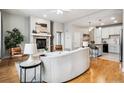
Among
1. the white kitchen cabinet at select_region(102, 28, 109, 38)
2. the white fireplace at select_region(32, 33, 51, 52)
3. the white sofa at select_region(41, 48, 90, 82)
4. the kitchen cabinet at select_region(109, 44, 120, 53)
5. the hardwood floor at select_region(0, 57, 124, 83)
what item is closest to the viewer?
the white sofa at select_region(41, 48, 90, 82)

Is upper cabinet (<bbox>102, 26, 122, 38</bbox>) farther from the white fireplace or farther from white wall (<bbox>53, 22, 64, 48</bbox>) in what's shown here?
the white fireplace

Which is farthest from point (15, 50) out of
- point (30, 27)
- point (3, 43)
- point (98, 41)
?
point (98, 41)

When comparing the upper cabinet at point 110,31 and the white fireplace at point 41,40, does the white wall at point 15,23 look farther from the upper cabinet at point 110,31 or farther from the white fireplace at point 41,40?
the upper cabinet at point 110,31

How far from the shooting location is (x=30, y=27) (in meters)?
6.46

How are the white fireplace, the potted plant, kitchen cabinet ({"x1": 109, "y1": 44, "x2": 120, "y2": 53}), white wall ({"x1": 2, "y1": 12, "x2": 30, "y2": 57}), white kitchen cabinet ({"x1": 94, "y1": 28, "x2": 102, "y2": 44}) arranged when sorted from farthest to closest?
white kitchen cabinet ({"x1": 94, "y1": 28, "x2": 102, "y2": 44}) < kitchen cabinet ({"x1": 109, "y1": 44, "x2": 120, "y2": 53}) < the white fireplace < white wall ({"x1": 2, "y1": 12, "x2": 30, "y2": 57}) < the potted plant

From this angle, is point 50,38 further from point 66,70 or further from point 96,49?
point 66,70

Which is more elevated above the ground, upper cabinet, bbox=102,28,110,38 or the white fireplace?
upper cabinet, bbox=102,28,110,38

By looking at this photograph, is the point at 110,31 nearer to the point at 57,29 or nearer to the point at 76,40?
the point at 76,40

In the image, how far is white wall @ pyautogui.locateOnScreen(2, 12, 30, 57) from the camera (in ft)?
17.8

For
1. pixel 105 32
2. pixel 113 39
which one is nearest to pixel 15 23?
pixel 105 32

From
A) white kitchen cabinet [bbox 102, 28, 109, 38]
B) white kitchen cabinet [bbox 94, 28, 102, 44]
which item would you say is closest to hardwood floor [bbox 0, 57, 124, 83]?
white kitchen cabinet [bbox 102, 28, 109, 38]
